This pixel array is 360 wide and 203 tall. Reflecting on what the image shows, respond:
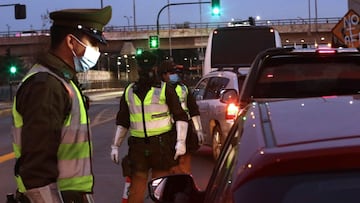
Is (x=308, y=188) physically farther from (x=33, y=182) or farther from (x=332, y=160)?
(x=33, y=182)

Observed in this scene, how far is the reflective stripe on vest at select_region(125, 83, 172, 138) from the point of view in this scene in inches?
245

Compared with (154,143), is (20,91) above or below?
above

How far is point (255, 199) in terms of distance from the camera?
226 centimetres

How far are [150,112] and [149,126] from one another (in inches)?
4.9

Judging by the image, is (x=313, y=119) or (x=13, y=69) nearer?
(x=313, y=119)

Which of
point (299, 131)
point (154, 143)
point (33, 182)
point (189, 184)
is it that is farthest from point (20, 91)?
point (154, 143)

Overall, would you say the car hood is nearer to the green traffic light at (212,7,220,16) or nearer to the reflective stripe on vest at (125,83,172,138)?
the reflective stripe on vest at (125,83,172,138)

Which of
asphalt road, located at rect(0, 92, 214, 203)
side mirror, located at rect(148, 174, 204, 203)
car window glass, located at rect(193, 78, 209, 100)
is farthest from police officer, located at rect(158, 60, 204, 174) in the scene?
car window glass, located at rect(193, 78, 209, 100)

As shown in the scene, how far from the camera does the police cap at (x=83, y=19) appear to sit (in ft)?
12.5

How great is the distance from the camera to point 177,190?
145 inches

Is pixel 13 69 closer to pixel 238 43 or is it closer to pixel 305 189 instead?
pixel 238 43

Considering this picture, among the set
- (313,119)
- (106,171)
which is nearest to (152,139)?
(313,119)

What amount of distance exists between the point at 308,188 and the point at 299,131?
1.10ft

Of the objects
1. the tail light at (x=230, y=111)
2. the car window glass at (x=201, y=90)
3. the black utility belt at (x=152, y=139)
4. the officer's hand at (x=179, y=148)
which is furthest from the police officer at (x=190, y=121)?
the car window glass at (x=201, y=90)
